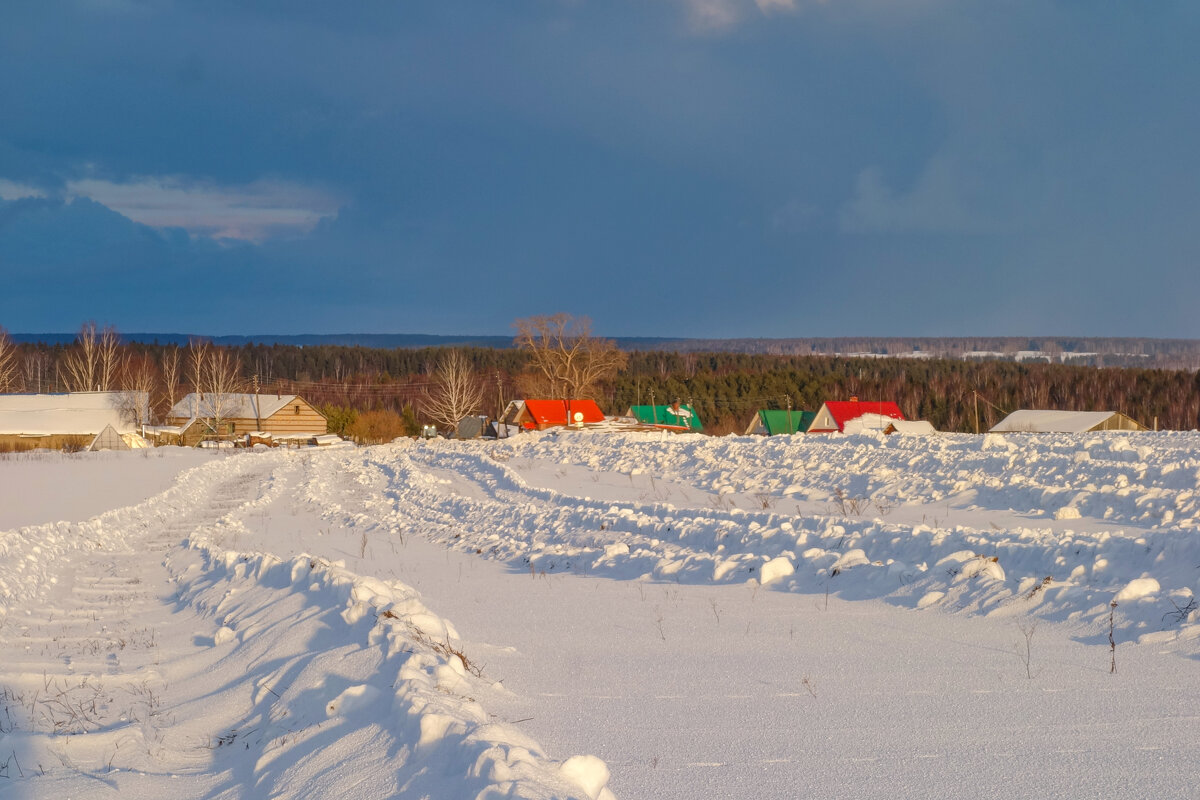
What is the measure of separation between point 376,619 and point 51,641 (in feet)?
12.0

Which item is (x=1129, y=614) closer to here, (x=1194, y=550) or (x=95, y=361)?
(x=1194, y=550)

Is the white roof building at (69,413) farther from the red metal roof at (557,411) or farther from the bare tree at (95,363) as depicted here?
the red metal roof at (557,411)

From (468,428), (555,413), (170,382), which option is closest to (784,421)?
(555,413)

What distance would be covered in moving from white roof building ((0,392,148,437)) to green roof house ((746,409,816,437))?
52542mm

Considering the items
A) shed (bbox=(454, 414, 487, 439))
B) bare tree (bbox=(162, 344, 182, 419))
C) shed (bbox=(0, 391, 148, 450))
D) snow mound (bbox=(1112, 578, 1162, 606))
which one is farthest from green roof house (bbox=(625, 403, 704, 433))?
snow mound (bbox=(1112, 578, 1162, 606))

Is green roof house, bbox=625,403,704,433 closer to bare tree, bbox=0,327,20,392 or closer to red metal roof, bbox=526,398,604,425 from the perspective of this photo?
red metal roof, bbox=526,398,604,425

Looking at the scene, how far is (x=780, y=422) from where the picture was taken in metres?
80.8

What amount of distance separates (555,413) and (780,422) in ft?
70.9

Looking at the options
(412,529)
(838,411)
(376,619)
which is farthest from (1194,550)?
(838,411)

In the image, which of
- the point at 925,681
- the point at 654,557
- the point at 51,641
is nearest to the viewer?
the point at 925,681

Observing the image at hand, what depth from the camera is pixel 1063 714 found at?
4570 mm

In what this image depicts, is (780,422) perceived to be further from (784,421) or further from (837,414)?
(837,414)

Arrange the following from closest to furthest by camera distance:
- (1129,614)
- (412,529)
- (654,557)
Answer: (1129,614), (654,557), (412,529)

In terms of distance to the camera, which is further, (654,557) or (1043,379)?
(1043,379)
